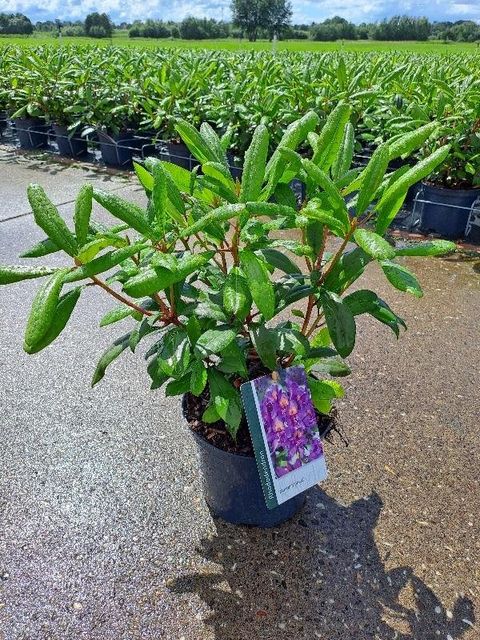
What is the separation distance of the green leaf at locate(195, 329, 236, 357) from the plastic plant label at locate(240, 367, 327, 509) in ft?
0.48

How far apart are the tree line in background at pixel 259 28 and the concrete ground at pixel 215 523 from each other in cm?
3516

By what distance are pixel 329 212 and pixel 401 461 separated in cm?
135

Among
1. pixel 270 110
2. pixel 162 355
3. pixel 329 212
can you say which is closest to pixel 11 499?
pixel 162 355

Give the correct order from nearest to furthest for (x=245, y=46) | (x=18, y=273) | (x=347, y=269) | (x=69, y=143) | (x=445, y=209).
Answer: (x=18, y=273), (x=347, y=269), (x=445, y=209), (x=69, y=143), (x=245, y=46)

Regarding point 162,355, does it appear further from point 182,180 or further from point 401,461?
point 401,461

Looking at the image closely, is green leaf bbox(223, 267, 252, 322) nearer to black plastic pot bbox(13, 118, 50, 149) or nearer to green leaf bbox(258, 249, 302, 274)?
green leaf bbox(258, 249, 302, 274)

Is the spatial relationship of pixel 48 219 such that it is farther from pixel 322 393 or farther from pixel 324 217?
pixel 322 393

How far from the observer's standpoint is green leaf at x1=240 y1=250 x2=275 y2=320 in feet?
4.30

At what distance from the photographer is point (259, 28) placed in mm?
65250

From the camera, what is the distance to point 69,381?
9.39 feet

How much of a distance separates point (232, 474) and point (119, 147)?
18.7 feet

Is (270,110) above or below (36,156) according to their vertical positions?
above

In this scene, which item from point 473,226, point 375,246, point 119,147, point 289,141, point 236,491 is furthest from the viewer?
point 119,147

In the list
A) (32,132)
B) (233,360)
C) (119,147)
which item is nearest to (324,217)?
(233,360)
